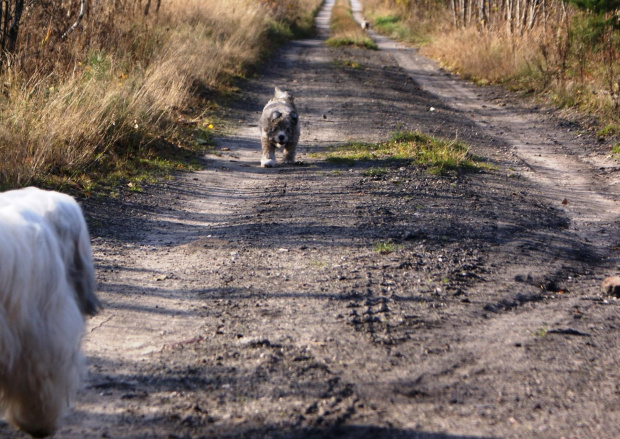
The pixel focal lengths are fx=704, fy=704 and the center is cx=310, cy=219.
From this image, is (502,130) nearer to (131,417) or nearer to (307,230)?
(307,230)

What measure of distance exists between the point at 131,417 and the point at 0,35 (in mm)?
7600

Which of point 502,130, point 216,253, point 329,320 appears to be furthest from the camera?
point 502,130

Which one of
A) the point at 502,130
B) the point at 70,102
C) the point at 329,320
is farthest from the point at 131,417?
the point at 502,130

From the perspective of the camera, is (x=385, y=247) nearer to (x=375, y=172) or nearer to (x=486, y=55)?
(x=375, y=172)

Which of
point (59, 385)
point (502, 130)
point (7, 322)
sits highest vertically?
point (7, 322)

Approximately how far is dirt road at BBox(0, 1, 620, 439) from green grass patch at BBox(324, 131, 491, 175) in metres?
0.32

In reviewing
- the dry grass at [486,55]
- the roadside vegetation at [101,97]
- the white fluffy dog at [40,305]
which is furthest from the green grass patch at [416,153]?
the dry grass at [486,55]

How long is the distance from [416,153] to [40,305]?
7.02 meters

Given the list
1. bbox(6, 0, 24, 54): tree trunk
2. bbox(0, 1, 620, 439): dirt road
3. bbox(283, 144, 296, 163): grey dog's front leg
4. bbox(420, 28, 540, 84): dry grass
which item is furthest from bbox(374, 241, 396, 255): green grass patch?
bbox(420, 28, 540, 84): dry grass

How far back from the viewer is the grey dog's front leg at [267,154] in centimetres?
890

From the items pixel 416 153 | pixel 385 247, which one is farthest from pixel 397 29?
pixel 385 247

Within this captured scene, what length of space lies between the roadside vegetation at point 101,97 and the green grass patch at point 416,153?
80.2 inches

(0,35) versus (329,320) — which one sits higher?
(0,35)

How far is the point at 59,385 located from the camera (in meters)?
2.76
